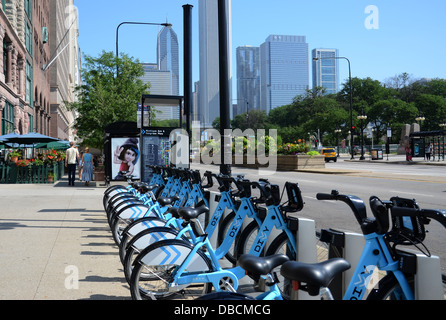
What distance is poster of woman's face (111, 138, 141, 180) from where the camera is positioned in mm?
16969

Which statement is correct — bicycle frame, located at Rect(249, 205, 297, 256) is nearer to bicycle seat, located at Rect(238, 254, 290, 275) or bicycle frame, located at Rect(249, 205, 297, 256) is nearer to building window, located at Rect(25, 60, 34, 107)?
bicycle seat, located at Rect(238, 254, 290, 275)

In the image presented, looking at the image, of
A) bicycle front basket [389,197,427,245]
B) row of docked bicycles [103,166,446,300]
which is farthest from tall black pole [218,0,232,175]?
bicycle front basket [389,197,427,245]

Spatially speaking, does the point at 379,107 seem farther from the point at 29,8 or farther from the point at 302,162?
the point at 29,8

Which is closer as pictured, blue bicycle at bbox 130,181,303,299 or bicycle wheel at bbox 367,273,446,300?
bicycle wheel at bbox 367,273,446,300

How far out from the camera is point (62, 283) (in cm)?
524

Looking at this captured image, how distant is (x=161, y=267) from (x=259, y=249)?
3.17 ft

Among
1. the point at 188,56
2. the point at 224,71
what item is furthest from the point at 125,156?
the point at 224,71

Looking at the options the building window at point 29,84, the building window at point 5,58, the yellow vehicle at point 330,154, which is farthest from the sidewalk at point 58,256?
the yellow vehicle at point 330,154

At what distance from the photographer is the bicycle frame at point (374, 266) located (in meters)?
2.85

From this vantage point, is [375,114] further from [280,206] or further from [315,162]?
[280,206]

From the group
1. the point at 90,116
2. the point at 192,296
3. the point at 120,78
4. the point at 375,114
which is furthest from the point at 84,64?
the point at 375,114

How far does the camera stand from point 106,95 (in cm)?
2820

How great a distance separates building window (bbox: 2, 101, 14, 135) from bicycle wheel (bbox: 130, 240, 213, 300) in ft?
97.1

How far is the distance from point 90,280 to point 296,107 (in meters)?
112
